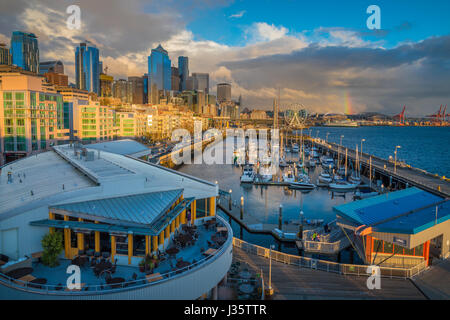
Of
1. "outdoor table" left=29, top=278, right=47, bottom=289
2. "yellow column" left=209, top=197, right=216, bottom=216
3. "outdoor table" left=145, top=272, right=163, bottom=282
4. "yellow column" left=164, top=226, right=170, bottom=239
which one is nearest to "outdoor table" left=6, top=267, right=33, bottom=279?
"outdoor table" left=29, top=278, right=47, bottom=289

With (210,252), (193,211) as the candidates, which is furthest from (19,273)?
(193,211)

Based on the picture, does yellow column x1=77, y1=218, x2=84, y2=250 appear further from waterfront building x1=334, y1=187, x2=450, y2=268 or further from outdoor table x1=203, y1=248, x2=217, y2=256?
waterfront building x1=334, y1=187, x2=450, y2=268

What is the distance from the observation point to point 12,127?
43562 millimetres

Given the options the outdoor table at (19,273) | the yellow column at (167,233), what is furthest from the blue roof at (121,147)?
the outdoor table at (19,273)

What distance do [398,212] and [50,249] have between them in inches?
766

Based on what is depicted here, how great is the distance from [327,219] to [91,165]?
25.3m

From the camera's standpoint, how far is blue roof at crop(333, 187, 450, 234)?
57.7ft

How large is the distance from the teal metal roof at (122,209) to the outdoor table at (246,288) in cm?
500

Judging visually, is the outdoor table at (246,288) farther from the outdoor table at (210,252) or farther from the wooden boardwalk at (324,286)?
the outdoor table at (210,252)

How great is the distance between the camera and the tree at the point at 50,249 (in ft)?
41.5

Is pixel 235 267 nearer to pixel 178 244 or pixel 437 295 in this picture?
pixel 178 244

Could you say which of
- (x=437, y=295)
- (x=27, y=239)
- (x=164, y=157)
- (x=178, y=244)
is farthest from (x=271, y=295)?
(x=164, y=157)

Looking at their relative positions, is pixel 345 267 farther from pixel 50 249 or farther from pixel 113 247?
pixel 50 249

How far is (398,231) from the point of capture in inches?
671
